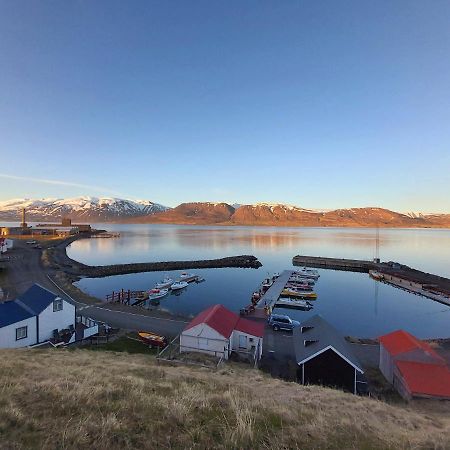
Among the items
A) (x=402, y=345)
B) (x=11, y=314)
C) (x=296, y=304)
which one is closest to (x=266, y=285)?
(x=296, y=304)

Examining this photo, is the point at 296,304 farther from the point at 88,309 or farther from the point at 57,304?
the point at 57,304

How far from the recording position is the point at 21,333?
78.4 feet

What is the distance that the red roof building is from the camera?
712 inches

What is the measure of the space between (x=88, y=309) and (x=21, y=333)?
1282cm

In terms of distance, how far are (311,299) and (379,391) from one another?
103 feet

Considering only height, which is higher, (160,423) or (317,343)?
(160,423)

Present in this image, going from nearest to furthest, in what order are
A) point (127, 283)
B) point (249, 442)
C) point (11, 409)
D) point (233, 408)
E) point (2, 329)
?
point (249, 442)
point (11, 409)
point (233, 408)
point (2, 329)
point (127, 283)

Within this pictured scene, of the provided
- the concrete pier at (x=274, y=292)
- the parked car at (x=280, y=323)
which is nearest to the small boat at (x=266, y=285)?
the concrete pier at (x=274, y=292)

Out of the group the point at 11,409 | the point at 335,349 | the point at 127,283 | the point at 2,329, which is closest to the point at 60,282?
the point at 127,283

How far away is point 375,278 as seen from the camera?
70125 millimetres

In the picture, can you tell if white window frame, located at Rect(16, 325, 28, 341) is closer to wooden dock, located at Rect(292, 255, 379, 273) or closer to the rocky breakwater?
the rocky breakwater

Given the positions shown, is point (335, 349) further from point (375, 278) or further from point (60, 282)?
point (375, 278)

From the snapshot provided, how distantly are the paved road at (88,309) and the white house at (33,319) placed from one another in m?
5.60

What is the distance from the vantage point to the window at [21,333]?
2361cm
